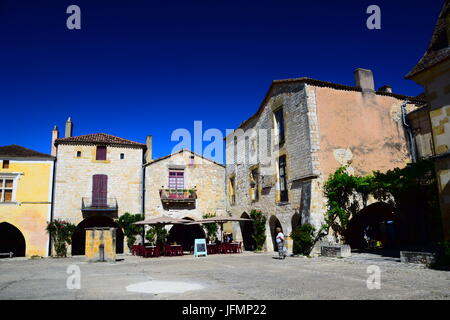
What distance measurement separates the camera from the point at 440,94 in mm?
9469

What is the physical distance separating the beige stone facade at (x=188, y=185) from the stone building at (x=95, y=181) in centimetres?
81

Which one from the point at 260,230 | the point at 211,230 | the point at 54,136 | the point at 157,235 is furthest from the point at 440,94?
the point at 54,136

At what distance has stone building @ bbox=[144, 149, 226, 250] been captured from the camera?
78.2ft

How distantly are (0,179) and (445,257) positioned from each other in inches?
907

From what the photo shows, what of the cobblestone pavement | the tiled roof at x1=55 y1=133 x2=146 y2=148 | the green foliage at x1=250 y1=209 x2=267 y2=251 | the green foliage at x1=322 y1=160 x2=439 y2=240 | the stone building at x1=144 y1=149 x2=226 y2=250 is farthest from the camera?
the stone building at x1=144 y1=149 x2=226 y2=250

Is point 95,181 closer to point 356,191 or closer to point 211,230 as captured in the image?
point 211,230

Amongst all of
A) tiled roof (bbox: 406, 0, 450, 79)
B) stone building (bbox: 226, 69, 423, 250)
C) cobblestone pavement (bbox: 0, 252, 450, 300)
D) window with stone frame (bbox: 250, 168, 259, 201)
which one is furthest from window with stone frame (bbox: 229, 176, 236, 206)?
tiled roof (bbox: 406, 0, 450, 79)

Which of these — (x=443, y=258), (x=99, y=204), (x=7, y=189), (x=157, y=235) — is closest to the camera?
(x=443, y=258)

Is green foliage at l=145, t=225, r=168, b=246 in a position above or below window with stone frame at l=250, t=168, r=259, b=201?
below

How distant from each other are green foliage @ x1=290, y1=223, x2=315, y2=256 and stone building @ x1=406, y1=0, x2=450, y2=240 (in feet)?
19.1

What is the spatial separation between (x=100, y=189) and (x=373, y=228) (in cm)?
1685

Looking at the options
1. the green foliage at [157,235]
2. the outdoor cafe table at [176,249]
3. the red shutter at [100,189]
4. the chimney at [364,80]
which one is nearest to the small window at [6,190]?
the red shutter at [100,189]

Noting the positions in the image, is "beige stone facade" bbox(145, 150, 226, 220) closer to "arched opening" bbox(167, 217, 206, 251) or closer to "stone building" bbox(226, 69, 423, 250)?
"arched opening" bbox(167, 217, 206, 251)
